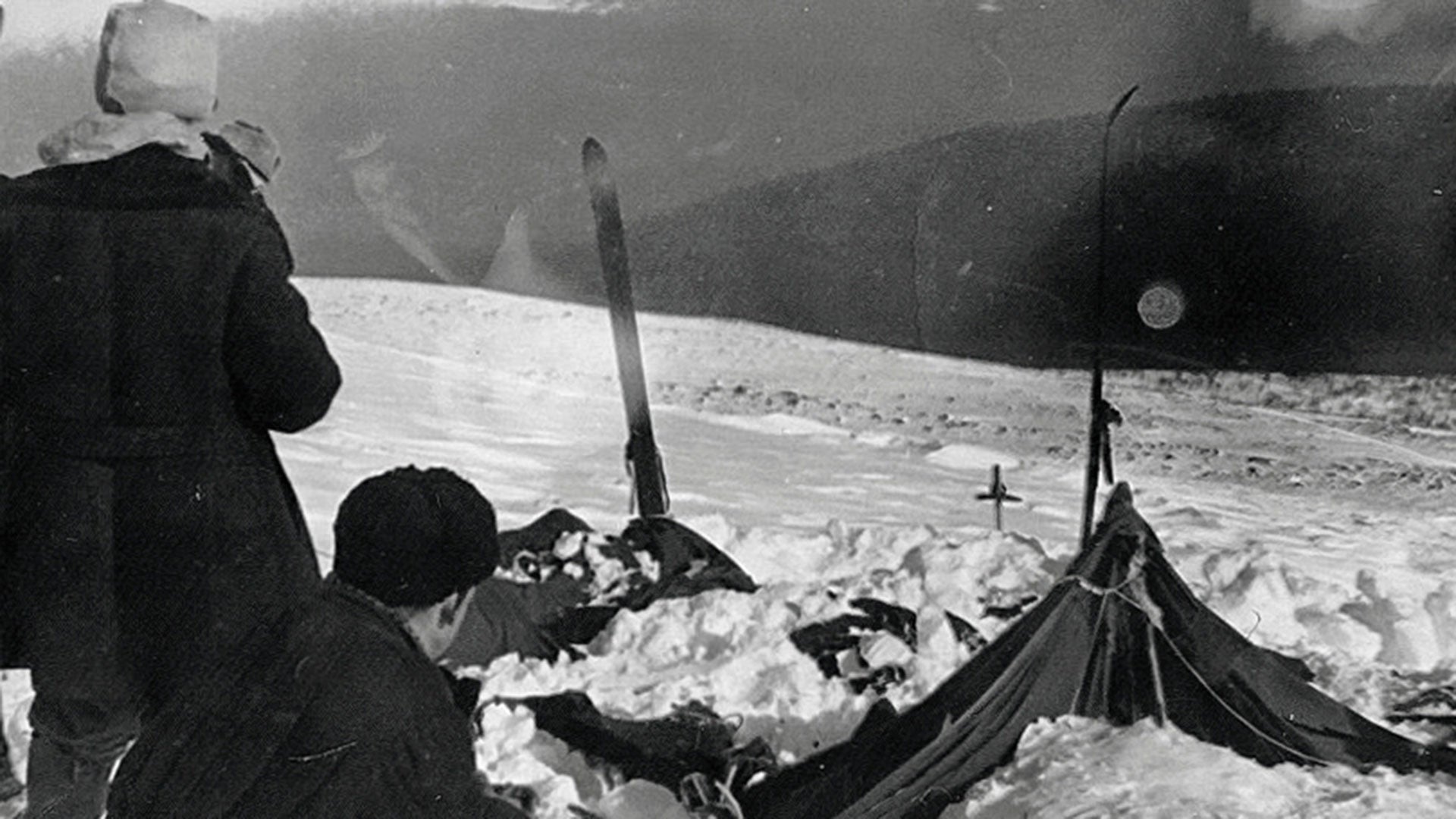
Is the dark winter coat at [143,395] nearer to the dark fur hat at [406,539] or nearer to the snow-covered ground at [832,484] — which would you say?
the dark fur hat at [406,539]

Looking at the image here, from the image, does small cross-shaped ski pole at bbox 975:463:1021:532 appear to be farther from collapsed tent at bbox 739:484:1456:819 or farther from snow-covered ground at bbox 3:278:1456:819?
collapsed tent at bbox 739:484:1456:819

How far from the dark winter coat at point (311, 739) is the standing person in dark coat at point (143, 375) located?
1.51 ft

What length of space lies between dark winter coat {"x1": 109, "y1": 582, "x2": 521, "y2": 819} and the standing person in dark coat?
460mm

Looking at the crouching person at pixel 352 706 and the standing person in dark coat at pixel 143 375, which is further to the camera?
the standing person in dark coat at pixel 143 375

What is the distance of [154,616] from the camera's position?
165cm

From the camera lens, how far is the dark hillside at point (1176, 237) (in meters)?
3.56

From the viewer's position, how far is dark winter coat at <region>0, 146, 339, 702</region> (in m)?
1.62

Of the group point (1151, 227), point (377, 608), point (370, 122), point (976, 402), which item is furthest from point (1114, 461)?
point (377, 608)

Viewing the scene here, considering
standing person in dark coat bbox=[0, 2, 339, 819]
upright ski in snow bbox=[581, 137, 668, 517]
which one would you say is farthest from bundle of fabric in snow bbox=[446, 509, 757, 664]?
standing person in dark coat bbox=[0, 2, 339, 819]

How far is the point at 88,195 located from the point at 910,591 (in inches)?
75.5

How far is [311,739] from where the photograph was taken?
3.70 feet

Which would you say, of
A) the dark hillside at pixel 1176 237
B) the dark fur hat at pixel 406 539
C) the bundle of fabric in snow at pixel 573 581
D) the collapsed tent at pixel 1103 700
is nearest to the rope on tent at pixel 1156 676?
the collapsed tent at pixel 1103 700

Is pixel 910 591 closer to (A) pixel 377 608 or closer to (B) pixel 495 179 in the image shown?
(B) pixel 495 179

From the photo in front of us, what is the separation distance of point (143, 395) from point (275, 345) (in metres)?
0.16
